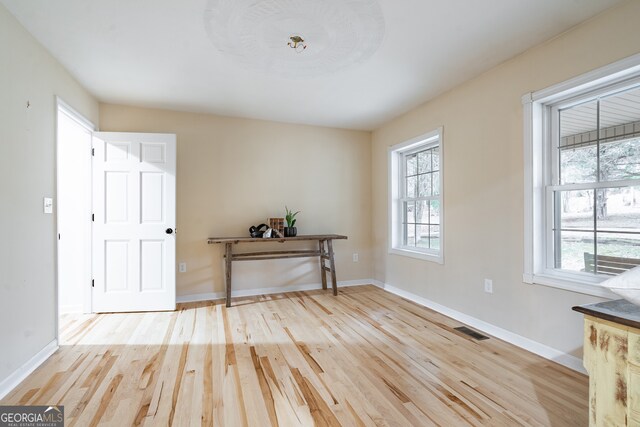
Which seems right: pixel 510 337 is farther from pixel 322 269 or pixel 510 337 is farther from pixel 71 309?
pixel 71 309

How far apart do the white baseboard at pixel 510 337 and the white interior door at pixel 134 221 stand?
2792 mm

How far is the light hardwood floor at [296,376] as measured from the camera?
161cm

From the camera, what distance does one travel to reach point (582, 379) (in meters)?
1.92

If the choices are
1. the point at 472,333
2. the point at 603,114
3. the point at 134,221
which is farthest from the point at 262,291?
the point at 603,114

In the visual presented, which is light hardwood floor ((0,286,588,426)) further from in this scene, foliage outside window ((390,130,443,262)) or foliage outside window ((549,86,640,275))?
foliage outside window ((390,130,443,262))

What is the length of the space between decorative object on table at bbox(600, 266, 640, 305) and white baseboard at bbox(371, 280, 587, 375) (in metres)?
1.10

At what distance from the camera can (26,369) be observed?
2.00 meters

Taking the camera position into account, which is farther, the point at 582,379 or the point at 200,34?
the point at 200,34

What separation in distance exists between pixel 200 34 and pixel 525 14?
6.95 ft

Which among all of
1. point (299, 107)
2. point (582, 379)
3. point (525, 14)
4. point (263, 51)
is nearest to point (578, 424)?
point (582, 379)

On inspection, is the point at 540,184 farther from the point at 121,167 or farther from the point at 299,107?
the point at 121,167

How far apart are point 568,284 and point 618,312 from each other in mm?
953

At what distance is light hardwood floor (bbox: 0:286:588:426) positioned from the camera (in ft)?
5.27

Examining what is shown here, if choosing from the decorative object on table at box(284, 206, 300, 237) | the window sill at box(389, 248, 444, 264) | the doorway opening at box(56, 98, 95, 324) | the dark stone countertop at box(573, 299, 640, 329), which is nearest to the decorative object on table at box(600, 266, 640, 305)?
the dark stone countertop at box(573, 299, 640, 329)
